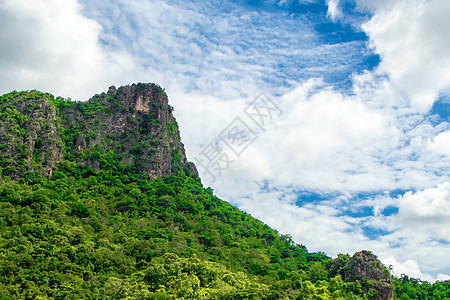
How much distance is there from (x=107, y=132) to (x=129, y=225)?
91.9 ft

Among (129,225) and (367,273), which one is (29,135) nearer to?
(129,225)

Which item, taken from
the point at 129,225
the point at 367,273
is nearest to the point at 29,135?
the point at 129,225

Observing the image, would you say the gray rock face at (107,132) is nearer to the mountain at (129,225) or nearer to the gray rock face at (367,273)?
the mountain at (129,225)

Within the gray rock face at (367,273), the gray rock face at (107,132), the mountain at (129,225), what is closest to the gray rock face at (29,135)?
the gray rock face at (107,132)

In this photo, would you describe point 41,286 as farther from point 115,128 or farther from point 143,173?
point 115,128

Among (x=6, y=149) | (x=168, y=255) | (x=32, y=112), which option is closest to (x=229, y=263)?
(x=168, y=255)

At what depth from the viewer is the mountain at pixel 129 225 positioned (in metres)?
31.3

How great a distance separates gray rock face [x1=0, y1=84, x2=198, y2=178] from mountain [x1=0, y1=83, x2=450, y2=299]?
0.21 meters

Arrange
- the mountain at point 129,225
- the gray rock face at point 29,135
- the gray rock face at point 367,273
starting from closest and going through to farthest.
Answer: the mountain at point 129,225, the gray rock face at point 367,273, the gray rock face at point 29,135

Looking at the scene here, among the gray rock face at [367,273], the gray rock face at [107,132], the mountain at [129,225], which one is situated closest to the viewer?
the mountain at [129,225]

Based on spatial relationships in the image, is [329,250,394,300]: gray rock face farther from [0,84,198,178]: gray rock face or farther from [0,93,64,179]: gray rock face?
[0,93,64,179]: gray rock face

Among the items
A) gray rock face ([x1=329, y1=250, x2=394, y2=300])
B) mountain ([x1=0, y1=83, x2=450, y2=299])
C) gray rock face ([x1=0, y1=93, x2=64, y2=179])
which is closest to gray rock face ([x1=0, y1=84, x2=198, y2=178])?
gray rock face ([x1=0, y1=93, x2=64, y2=179])

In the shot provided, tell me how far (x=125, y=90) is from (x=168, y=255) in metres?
47.7

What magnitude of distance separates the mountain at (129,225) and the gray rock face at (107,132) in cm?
21
